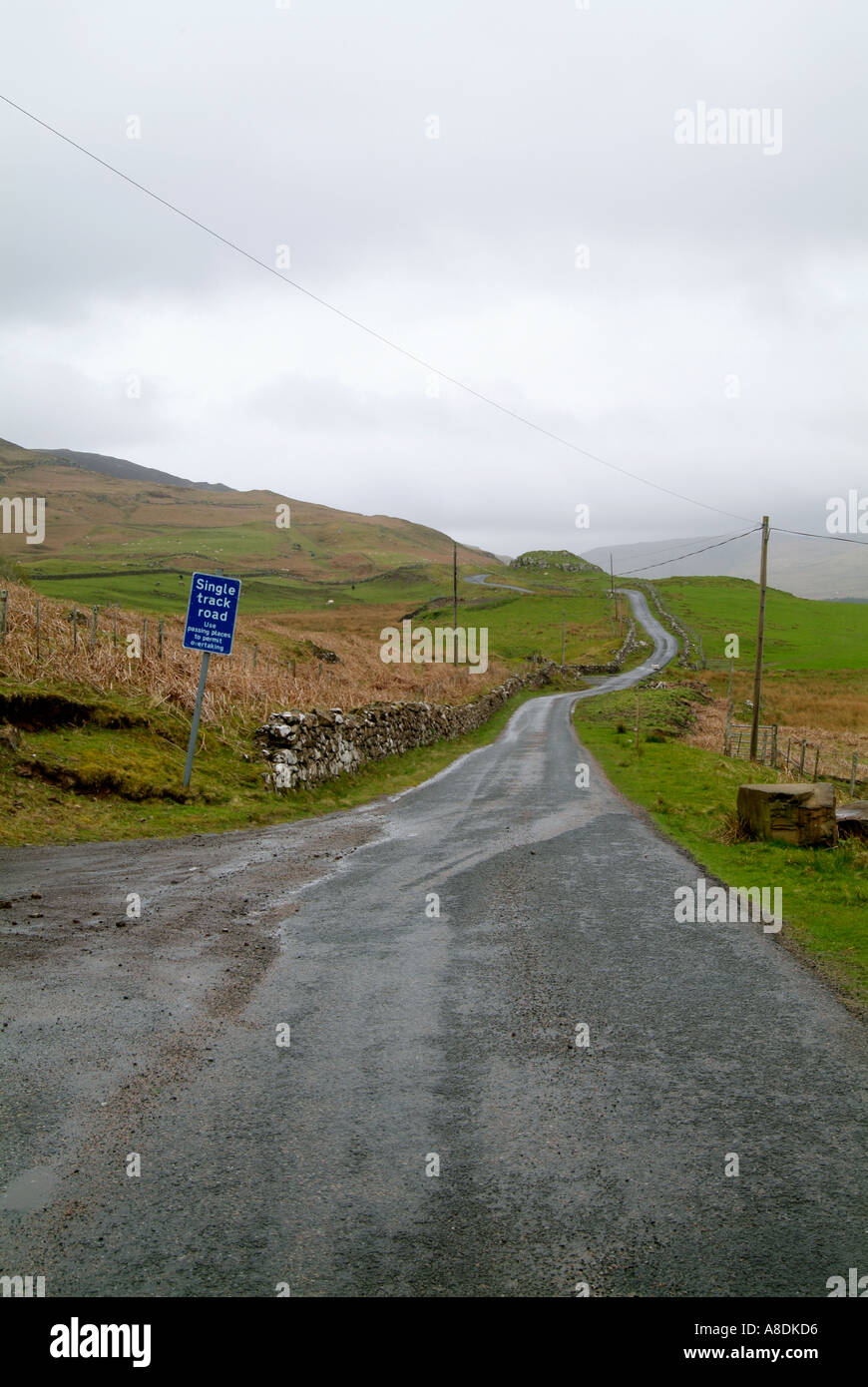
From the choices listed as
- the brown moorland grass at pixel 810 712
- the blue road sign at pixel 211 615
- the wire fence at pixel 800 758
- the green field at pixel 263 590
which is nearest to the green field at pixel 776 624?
the brown moorland grass at pixel 810 712

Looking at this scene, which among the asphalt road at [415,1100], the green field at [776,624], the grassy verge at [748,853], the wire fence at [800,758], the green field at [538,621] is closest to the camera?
the asphalt road at [415,1100]

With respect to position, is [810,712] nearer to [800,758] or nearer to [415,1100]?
[800,758]

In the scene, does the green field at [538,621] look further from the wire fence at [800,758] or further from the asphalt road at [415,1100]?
the asphalt road at [415,1100]

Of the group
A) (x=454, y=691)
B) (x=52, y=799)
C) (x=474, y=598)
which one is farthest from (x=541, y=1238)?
(x=474, y=598)

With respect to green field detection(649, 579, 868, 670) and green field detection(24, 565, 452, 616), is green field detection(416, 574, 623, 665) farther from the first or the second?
green field detection(24, 565, 452, 616)

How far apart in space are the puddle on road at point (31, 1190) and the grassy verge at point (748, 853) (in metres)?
6.39

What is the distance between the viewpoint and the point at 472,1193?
4586 mm

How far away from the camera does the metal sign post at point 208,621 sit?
55.8ft

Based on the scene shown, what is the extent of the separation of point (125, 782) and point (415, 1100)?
471 inches
